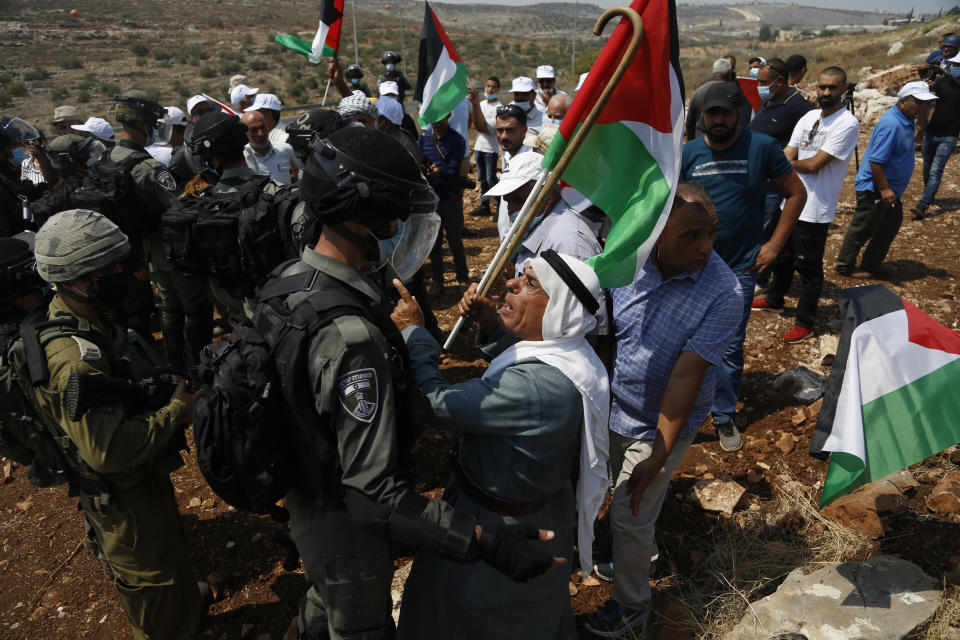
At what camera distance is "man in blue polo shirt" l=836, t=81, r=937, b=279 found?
6.49 meters

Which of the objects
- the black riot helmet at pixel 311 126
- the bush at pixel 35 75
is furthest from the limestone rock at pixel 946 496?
the bush at pixel 35 75

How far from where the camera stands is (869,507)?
3.35m

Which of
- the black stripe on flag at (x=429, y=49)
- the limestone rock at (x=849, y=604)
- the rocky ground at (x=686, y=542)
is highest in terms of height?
the black stripe on flag at (x=429, y=49)

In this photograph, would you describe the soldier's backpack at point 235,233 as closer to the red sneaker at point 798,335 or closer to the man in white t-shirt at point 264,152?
the man in white t-shirt at point 264,152

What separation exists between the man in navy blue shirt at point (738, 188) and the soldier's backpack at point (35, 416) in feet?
12.6

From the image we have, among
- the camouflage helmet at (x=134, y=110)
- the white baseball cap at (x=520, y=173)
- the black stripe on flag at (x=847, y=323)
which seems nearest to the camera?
the black stripe on flag at (x=847, y=323)

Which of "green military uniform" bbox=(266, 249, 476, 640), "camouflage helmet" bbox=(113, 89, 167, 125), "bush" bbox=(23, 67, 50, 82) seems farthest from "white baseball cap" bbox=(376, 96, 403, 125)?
"bush" bbox=(23, 67, 50, 82)

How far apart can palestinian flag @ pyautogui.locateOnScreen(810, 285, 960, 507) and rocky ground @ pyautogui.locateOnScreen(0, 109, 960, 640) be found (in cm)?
62

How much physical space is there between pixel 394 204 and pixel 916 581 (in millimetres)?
2752

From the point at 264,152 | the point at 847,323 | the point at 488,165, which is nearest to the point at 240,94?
the point at 264,152

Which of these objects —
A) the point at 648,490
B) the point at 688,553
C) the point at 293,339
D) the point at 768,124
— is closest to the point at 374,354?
the point at 293,339

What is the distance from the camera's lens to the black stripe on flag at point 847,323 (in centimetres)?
263

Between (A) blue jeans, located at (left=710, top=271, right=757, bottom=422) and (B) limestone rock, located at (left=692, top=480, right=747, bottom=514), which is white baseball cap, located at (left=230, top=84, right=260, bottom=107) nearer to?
(A) blue jeans, located at (left=710, top=271, right=757, bottom=422)

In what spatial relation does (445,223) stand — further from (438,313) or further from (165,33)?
(165,33)
